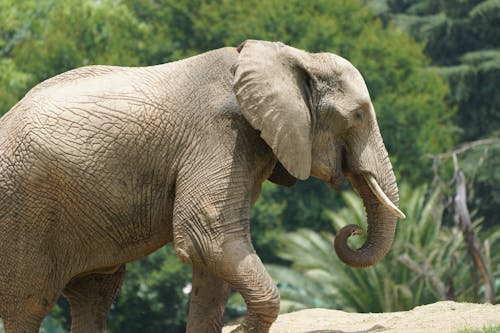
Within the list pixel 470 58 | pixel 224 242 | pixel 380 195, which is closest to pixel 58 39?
pixel 470 58

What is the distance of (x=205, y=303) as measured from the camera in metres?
10.8

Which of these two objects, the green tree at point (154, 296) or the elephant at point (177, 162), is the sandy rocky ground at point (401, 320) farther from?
the green tree at point (154, 296)

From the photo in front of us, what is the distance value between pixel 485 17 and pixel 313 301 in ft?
66.7

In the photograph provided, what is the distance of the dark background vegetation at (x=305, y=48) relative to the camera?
34.2 m

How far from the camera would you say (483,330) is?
34.5 feet

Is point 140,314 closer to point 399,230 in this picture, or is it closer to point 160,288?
point 160,288

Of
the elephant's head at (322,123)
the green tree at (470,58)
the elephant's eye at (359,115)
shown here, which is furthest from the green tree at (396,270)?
the green tree at (470,58)

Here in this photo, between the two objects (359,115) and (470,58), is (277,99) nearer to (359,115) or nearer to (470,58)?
(359,115)

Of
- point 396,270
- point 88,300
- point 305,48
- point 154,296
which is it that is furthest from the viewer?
point 305,48

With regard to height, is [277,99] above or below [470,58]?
above

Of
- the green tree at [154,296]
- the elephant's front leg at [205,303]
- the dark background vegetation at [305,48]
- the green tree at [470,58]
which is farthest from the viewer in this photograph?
the green tree at [470,58]

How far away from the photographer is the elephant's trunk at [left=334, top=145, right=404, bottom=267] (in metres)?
10.8

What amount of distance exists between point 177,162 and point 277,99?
95cm

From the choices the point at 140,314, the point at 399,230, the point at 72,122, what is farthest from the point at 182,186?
the point at 140,314
